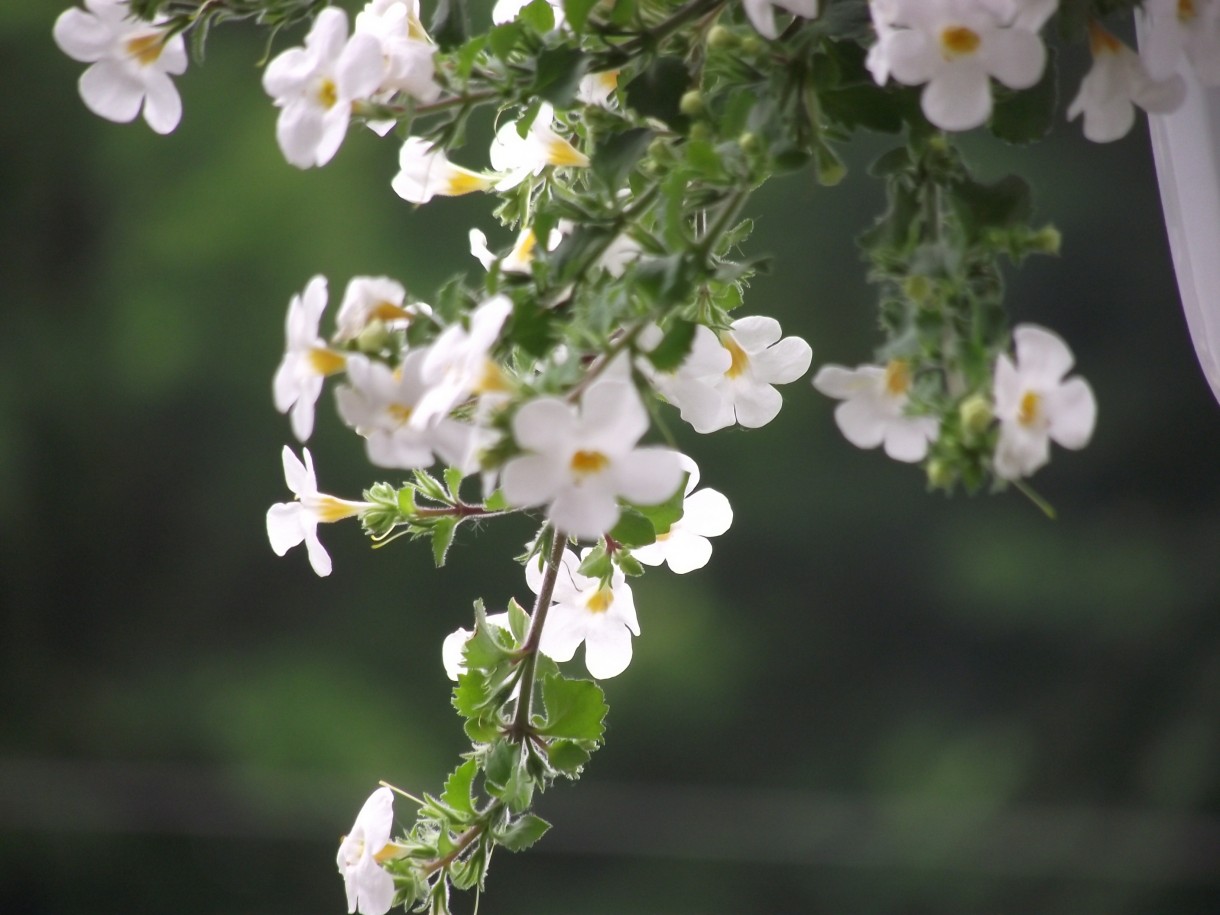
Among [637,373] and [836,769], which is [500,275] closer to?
[637,373]

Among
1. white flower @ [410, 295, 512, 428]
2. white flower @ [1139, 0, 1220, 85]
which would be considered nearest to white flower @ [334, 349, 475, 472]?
white flower @ [410, 295, 512, 428]

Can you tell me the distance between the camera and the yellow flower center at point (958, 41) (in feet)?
1.07

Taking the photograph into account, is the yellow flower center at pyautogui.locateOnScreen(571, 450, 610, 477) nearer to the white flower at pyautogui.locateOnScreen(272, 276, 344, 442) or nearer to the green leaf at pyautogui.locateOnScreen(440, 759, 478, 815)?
the white flower at pyautogui.locateOnScreen(272, 276, 344, 442)

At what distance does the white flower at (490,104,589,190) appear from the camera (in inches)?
18.3

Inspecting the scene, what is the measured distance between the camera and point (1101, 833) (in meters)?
2.46

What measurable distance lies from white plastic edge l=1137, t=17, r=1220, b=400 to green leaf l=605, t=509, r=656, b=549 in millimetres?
213

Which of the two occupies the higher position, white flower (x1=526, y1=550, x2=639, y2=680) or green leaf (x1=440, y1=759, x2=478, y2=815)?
white flower (x1=526, y1=550, x2=639, y2=680)

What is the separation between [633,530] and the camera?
45 centimetres

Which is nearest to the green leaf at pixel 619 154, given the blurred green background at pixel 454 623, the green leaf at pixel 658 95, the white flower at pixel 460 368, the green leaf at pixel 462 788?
the green leaf at pixel 658 95

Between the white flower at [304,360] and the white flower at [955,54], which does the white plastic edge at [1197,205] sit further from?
the white flower at [304,360]

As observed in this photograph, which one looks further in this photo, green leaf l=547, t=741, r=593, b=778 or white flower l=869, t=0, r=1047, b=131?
green leaf l=547, t=741, r=593, b=778

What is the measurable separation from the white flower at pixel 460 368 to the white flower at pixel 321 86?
0.30 ft

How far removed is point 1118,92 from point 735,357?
0.16 m

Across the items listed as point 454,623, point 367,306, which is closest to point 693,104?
point 367,306
